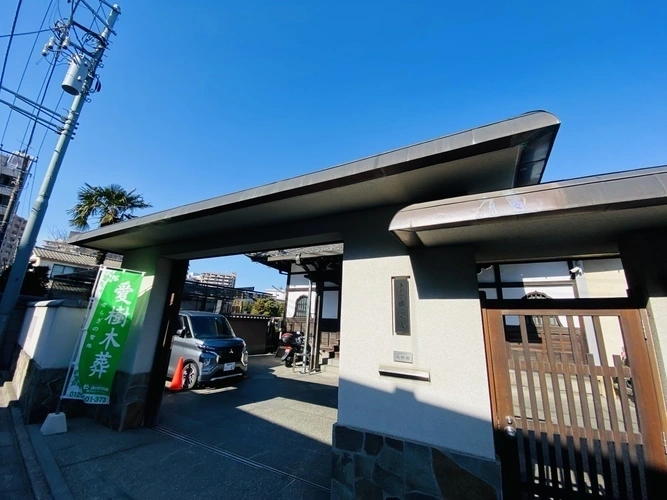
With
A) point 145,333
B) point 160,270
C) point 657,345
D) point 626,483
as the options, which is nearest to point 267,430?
point 145,333

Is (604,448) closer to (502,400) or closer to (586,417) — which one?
(586,417)

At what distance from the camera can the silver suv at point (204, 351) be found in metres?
6.80

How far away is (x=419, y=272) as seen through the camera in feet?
7.62

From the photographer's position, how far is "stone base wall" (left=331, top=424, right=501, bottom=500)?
1863 mm

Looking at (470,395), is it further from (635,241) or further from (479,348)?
(635,241)

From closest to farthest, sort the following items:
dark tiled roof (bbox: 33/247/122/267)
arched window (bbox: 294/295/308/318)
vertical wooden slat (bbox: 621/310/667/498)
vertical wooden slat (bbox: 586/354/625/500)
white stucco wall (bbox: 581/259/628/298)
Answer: vertical wooden slat (bbox: 621/310/667/498)
vertical wooden slat (bbox: 586/354/625/500)
white stucco wall (bbox: 581/259/628/298)
arched window (bbox: 294/295/308/318)
dark tiled roof (bbox: 33/247/122/267)

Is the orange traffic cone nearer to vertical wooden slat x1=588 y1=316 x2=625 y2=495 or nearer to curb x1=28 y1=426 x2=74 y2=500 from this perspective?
curb x1=28 y1=426 x2=74 y2=500

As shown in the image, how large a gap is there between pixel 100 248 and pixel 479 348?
231 inches

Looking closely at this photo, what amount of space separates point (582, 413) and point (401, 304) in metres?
1.38

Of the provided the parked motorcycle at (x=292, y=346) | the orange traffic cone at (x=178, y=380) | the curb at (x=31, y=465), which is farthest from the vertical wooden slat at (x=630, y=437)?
the parked motorcycle at (x=292, y=346)

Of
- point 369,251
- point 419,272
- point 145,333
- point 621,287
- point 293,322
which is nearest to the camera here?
point 419,272

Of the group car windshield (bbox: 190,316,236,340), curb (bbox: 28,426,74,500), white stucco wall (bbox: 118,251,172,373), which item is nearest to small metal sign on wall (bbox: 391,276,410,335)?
curb (bbox: 28,426,74,500)

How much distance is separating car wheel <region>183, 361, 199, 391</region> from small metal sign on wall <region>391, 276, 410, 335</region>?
20.9ft

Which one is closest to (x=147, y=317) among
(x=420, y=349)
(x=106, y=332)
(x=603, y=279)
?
(x=106, y=332)
